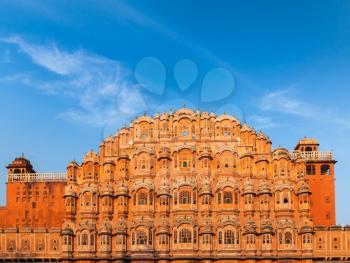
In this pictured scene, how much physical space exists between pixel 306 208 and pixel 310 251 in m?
5.59

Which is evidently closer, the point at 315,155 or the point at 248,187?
the point at 248,187

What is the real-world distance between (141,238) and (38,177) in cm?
2100

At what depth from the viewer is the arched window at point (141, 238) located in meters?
73.5

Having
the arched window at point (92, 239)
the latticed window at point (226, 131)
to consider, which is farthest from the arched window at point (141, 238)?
the latticed window at point (226, 131)

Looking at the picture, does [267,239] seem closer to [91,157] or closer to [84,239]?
[84,239]

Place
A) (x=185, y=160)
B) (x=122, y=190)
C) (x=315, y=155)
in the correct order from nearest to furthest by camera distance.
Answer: (x=122, y=190)
(x=185, y=160)
(x=315, y=155)

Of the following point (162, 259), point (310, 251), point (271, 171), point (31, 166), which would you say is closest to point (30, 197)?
point (31, 166)

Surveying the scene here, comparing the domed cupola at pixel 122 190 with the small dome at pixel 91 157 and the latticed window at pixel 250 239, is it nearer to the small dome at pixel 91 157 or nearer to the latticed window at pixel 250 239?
the small dome at pixel 91 157

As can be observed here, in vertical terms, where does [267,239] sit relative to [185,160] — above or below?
below

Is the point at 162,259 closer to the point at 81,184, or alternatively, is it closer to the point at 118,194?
the point at 118,194

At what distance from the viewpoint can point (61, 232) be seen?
74.5m

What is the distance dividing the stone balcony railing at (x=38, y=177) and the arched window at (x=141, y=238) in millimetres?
17181

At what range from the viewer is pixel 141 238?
7369 cm

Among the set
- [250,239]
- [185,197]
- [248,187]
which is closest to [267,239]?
[250,239]
